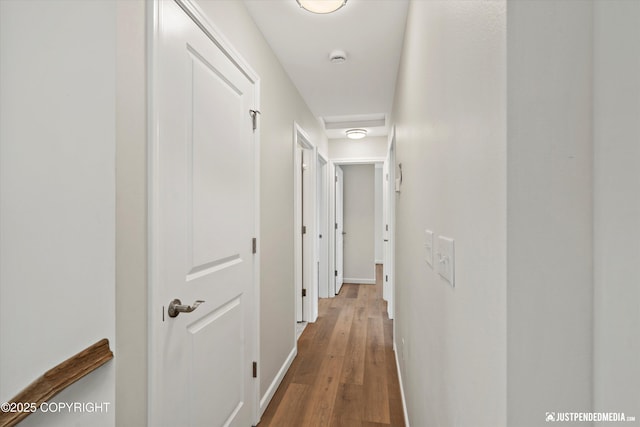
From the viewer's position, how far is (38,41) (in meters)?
0.67

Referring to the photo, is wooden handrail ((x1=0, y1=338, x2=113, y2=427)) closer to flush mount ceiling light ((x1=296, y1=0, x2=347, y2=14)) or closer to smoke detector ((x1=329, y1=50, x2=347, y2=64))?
flush mount ceiling light ((x1=296, y1=0, x2=347, y2=14))

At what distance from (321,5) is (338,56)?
0.62 metres

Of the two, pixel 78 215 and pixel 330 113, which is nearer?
pixel 78 215

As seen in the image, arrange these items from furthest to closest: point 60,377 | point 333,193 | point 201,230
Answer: point 333,193 → point 201,230 → point 60,377

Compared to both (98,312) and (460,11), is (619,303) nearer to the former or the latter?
(460,11)

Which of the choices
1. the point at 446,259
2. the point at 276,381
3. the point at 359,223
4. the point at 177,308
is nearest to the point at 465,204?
the point at 446,259

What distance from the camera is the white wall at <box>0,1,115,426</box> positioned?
0.62 meters

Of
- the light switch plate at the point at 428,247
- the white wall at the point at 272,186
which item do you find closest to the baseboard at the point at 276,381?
the white wall at the point at 272,186

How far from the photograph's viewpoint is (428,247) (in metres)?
1.12

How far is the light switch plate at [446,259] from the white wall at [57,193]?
899 millimetres

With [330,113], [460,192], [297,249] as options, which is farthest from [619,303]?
[330,113]

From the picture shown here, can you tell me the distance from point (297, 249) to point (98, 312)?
7.21 ft

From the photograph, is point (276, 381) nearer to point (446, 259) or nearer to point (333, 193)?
point (446, 259)

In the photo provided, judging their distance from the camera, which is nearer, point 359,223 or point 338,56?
point 338,56
